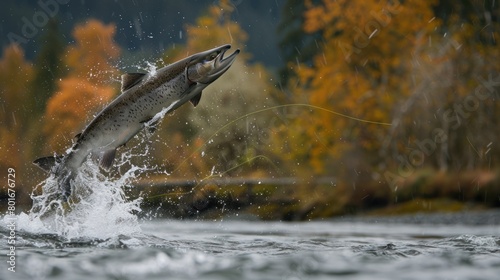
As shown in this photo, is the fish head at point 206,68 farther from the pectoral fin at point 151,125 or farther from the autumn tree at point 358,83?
the autumn tree at point 358,83

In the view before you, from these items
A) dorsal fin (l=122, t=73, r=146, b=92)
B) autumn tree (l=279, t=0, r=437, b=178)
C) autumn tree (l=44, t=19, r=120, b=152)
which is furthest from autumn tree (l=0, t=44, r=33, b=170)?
dorsal fin (l=122, t=73, r=146, b=92)

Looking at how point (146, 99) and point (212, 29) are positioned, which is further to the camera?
point (212, 29)

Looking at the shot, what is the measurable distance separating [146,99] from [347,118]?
52.6ft

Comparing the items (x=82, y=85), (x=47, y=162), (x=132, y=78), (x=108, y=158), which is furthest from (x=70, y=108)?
(x=132, y=78)

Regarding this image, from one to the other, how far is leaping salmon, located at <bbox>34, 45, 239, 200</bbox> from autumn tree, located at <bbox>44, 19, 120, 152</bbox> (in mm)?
21136

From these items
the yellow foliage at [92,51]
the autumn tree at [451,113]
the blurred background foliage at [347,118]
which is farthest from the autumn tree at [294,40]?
the autumn tree at [451,113]

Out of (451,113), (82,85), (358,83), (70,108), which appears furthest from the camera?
(82,85)

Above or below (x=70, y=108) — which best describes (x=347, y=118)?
below

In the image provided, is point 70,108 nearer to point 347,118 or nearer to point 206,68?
point 347,118

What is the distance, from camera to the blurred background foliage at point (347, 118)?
20.1 metres

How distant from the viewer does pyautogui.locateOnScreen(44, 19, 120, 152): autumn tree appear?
1214 inches

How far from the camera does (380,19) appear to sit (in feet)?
77.8

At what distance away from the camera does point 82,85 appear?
31.9 meters

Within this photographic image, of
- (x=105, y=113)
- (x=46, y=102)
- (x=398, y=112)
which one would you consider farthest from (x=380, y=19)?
(x=105, y=113)
